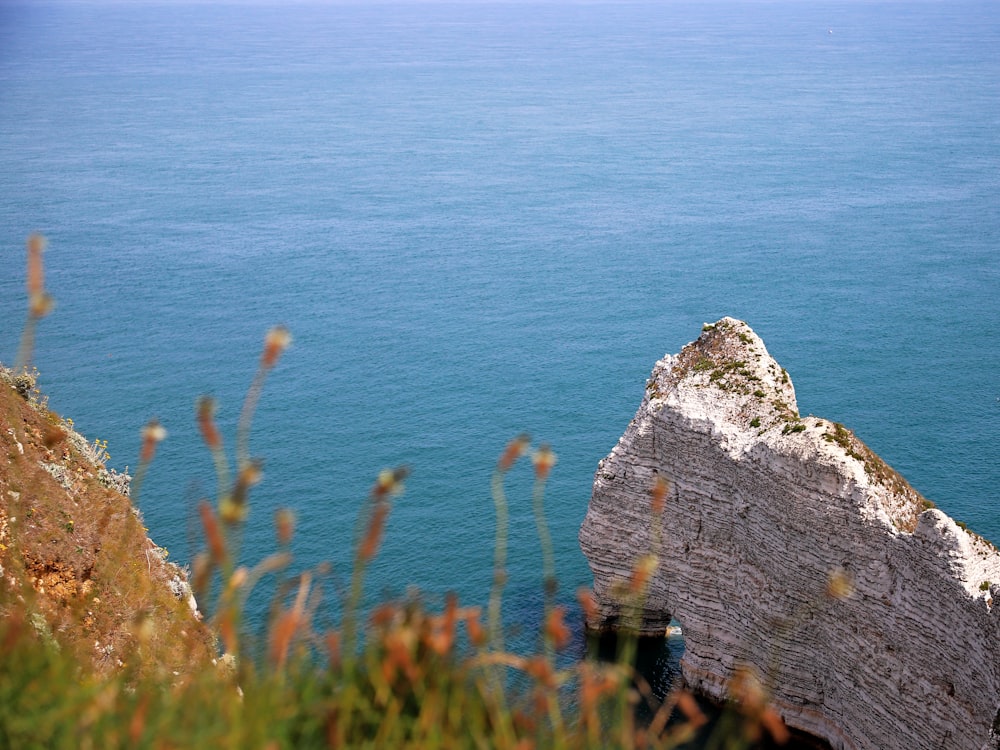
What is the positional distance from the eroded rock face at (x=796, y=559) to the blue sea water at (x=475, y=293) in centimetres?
1592

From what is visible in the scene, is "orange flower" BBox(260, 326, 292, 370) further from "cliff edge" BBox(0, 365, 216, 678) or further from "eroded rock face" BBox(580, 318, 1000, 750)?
"eroded rock face" BBox(580, 318, 1000, 750)

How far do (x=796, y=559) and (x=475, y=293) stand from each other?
7915 cm

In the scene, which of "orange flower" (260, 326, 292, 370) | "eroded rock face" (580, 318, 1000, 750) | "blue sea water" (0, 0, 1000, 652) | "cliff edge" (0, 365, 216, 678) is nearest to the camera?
"orange flower" (260, 326, 292, 370)

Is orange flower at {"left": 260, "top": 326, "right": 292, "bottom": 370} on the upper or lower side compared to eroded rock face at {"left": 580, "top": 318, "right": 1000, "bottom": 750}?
upper

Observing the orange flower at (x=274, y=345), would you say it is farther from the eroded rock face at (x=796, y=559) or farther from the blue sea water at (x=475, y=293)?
the blue sea water at (x=475, y=293)

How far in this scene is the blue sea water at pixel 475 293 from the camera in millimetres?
72125

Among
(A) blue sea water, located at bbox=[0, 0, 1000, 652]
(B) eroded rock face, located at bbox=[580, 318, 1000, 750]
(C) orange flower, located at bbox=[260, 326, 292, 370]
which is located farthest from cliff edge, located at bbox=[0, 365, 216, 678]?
(A) blue sea water, located at bbox=[0, 0, 1000, 652]

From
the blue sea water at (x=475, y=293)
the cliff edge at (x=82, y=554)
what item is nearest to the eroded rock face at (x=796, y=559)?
the cliff edge at (x=82, y=554)

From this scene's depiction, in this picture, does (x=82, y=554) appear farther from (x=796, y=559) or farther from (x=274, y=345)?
(x=274, y=345)

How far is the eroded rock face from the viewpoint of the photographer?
30.5 meters

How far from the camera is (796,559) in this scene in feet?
115

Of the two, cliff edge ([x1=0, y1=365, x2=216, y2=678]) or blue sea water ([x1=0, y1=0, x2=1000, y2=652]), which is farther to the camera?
blue sea water ([x1=0, y1=0, x2=1000, y2=652])

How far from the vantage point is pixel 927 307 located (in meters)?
106

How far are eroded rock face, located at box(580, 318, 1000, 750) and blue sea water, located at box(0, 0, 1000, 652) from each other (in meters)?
15.9
